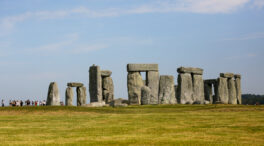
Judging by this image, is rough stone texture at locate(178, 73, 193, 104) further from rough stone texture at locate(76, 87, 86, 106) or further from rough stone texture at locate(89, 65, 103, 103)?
rough stone texture at locate(76, 87, 86, 106)

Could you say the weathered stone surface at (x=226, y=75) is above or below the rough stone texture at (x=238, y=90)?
above

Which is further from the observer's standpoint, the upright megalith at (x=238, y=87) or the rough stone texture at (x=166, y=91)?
the upright megalith at (x=238, y=87)

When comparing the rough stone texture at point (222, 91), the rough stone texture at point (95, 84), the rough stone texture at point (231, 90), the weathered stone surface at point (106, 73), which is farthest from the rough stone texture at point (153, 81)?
the rough stone texture at point (231, 90)

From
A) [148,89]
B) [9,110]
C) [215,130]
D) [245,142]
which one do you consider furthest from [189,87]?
[245,142]

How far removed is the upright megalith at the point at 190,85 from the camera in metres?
40.9

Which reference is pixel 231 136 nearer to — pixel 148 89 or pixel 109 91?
pixel 148 89

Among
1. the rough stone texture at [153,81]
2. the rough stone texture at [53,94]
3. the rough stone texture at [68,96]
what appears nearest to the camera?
the rough stone texture at [53,94]

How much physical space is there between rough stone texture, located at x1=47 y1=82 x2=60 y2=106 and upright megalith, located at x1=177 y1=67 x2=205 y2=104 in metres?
11.8

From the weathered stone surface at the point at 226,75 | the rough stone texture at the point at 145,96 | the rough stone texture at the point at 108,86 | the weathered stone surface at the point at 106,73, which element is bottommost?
the rough stone texture at the point at 145,96

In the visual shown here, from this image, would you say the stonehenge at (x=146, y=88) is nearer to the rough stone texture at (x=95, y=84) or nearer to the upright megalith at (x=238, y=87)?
the rough stone texture at (x=95, y=84)

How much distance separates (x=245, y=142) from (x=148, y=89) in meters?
24.1

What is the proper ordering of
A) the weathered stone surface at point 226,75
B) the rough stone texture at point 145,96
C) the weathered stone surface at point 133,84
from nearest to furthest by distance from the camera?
the rough stone texture at point 145,96
the weathered stone surface at point 133,84
the weathered stone surface at point 226,75

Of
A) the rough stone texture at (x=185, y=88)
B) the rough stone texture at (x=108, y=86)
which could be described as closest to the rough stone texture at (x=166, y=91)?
the rough stone texture at (x=185, y=88)

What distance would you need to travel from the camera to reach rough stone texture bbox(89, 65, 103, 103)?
4009cm
